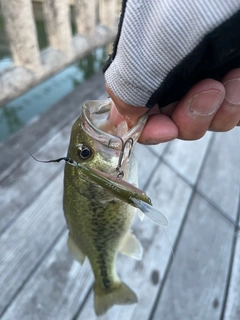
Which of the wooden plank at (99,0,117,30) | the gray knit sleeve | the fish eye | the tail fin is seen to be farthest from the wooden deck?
the wooden plank at (99,0,117,30)

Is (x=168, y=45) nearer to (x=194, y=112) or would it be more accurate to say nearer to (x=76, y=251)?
(x=194, y=112)

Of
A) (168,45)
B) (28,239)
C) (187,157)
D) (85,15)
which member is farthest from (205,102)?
(85,15)

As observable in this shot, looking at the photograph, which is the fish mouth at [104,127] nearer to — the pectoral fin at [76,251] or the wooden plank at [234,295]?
the pectoral fin at [76,251]

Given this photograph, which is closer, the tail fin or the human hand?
the human hand

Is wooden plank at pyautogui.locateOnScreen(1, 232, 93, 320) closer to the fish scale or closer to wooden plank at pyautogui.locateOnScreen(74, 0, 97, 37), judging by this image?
the fish scale

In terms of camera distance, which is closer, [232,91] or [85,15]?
[232,91]

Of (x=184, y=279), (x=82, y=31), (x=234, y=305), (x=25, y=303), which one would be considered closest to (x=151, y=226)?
(x=184, y=279)
